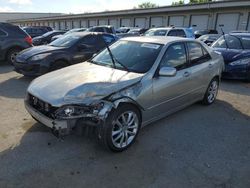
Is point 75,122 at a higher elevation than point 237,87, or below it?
higher

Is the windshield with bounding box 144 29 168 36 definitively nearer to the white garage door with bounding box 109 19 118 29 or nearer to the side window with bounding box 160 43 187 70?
the side window with bounding box 160 43 187 70

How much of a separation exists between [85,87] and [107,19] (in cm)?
3874

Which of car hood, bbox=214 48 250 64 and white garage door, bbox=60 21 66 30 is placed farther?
white garage door, bbox=60 21 66 30

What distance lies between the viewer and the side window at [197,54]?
4703 millimetres

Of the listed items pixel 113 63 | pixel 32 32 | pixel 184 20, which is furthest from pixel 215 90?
pixel 184 20

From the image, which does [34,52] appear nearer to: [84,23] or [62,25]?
[84,23]

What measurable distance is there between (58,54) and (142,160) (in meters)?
4.90

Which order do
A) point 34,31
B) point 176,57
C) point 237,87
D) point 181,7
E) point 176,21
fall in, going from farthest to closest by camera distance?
1. point 176,21
2. point 181,7
3. point 34,31
4. point 237,87
5. point 176,57

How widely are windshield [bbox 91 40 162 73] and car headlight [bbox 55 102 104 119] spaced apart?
106 centimetres

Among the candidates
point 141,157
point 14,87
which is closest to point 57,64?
point 14,87

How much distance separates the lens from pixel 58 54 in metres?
7.09

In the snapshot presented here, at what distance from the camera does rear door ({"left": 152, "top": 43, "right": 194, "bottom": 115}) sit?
3.90 meters

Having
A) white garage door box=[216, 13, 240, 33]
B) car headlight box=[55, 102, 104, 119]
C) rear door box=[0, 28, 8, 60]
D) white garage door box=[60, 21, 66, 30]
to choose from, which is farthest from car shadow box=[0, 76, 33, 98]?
white garage door box=[60, 21, 66, 30]

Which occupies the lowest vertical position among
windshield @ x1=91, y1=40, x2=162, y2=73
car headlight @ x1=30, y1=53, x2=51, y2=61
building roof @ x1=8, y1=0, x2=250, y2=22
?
car headlight @ x1=30, y1=53, x2=51, y2=61
